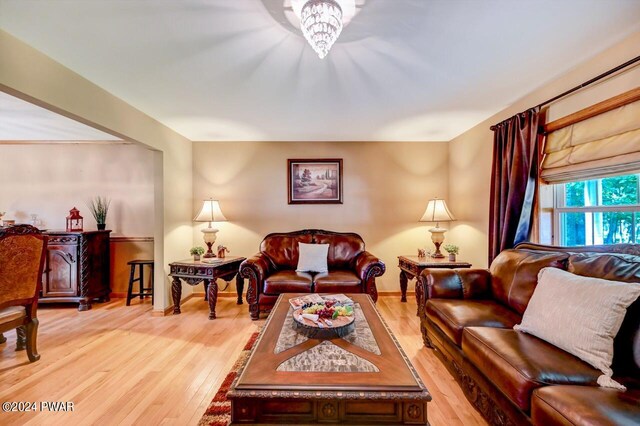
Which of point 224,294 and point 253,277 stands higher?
point 253,277

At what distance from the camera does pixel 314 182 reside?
438 centimetres

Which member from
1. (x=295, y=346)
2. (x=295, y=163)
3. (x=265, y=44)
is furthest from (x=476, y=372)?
(x=295, y=163)

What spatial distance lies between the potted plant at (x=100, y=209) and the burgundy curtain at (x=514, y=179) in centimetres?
513

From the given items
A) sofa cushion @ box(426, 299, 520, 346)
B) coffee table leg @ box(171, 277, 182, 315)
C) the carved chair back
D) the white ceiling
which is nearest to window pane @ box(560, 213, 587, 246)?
sofa cushion @ box(426, 299, 520, 346)

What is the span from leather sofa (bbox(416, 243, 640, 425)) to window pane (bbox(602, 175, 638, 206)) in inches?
19.0

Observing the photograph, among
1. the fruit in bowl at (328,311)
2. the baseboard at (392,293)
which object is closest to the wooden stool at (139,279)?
the fruit in bowl at (328,311)

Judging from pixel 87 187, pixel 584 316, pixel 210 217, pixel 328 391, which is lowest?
pixel 328 391

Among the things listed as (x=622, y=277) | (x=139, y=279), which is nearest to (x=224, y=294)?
(x=139, y=279)

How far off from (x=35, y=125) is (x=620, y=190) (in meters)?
6.05

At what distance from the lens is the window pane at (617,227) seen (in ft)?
6.91

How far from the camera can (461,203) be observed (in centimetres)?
406

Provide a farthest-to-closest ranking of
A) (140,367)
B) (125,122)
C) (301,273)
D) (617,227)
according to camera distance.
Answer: (301,273), (125,122), (140,367), (617,227)

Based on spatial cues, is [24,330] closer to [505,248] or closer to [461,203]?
[505,248]

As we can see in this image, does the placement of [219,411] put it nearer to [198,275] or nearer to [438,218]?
[198,275]
